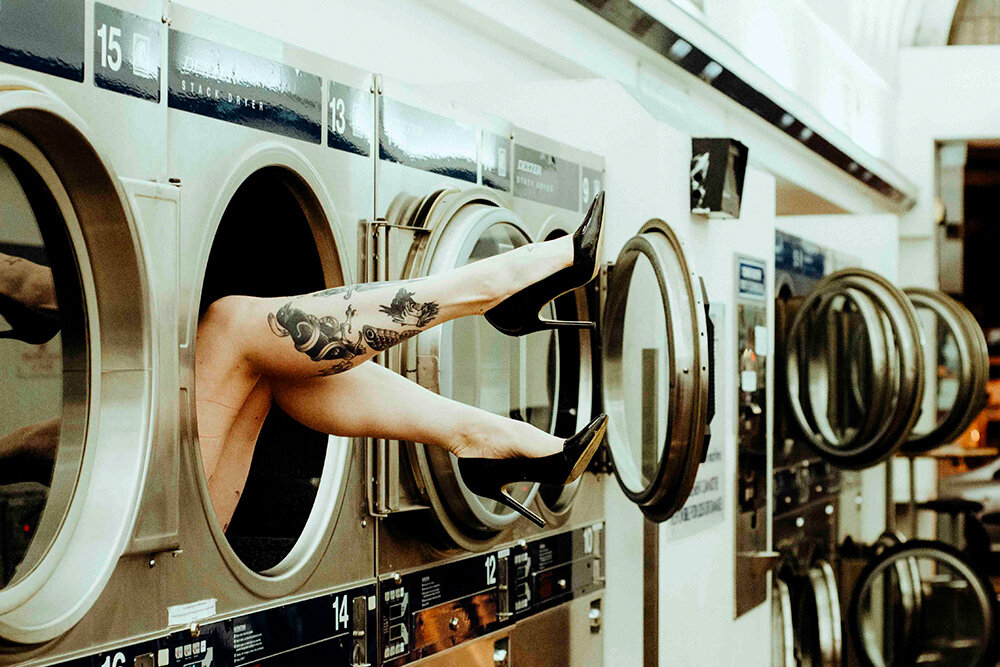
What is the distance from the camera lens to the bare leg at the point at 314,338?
7.20 ft

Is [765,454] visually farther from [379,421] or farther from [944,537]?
[944,537]

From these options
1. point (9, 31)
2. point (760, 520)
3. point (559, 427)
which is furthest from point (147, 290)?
point (760, 520)

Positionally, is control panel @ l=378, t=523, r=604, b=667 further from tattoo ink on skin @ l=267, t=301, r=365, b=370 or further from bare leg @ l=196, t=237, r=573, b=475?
tattoo ink on skin @ l=267, t=301, r=365, b=370

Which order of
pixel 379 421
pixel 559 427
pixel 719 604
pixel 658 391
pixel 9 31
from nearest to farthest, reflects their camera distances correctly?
pixel 9 31, pixel 379 421, pixel 559 427, pixel 658 391, pixel 719 604

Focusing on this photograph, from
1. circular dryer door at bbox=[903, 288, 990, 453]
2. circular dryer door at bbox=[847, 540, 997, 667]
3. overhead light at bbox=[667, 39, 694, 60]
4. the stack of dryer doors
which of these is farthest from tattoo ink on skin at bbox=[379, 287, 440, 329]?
circular dryer door at bbox=[903, 288, 990, 453]

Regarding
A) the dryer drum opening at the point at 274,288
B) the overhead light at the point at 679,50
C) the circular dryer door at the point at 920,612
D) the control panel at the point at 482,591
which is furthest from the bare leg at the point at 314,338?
the circular dryer door at the point at 920,612

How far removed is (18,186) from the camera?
1.78 m

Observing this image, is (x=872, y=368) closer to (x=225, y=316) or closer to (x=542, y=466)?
(x=542, y=466)

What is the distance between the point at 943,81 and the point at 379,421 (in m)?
7.41

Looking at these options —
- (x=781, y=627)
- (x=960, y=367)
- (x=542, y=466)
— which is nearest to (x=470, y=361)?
(x=542, y=466)

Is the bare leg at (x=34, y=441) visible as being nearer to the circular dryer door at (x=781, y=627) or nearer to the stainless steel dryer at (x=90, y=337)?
the stainless steel dryer at (x=90, y=337)

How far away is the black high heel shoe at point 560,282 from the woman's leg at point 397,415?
0.22 meters

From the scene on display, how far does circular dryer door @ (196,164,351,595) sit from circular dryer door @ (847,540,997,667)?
3.91 meters

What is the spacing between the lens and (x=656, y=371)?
3.63m
